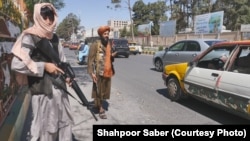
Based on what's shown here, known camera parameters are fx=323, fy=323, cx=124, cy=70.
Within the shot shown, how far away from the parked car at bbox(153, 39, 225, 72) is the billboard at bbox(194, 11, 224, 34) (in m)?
22.3

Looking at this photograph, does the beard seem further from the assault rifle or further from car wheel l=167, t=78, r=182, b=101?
the assault rifle

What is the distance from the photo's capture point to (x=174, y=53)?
528 inches

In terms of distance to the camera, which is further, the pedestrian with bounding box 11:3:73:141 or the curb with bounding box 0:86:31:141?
the curb with bounding box 0:86:31:141

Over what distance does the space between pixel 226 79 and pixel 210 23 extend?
32.5 metres

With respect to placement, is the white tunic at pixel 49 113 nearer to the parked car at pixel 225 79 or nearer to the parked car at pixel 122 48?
the parked car at pixel 225 79

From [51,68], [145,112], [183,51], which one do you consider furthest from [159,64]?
[51,68]

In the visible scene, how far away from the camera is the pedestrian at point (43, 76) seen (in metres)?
3.35

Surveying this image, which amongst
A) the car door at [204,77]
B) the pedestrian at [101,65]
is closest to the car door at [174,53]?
the car door at [204,77]

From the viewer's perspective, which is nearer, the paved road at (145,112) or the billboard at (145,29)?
the paved road at (145,112)

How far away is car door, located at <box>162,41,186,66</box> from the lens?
13.1 m

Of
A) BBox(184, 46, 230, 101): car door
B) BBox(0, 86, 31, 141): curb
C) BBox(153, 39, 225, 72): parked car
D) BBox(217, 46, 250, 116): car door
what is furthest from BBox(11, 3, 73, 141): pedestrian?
BBox(153, 39, 225, 72): parked car

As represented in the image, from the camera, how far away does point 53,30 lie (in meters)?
3.53

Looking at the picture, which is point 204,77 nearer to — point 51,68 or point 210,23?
point 51,68

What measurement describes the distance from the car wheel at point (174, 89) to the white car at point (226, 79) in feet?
1.68
